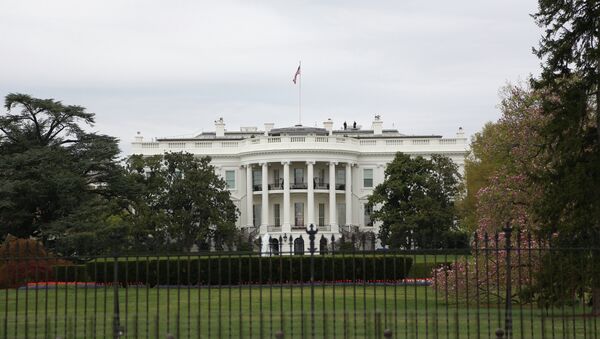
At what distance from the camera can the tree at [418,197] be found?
59281mm

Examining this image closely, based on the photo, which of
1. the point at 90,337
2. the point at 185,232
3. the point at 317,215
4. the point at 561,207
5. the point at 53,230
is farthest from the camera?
the point at 317,215

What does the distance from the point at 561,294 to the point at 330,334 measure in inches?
160

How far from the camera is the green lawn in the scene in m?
14.7

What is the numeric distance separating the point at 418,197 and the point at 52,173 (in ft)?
86.7

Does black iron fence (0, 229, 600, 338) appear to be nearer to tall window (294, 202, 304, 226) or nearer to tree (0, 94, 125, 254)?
tree (0, 94, 125, 254)

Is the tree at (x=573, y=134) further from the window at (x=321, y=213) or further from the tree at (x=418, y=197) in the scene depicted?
the window at (x=321, y=213)

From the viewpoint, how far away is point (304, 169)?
77.2 meters

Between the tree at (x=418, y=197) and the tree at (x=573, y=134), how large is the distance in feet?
127

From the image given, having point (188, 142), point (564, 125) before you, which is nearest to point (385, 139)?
point (188, 142)

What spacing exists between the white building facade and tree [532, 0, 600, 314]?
5474 cm

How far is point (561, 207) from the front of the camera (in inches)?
750

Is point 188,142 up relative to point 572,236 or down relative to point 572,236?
up

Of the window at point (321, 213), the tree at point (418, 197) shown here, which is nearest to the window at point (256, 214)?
Result: the window at point (321, 213)

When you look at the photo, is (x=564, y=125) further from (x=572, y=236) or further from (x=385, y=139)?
(x=385, y=139)
